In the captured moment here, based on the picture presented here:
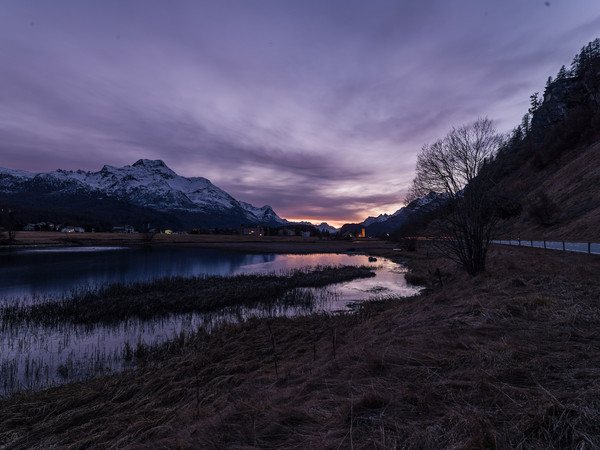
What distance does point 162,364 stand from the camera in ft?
32.0

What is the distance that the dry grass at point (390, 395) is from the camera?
3.09 metres

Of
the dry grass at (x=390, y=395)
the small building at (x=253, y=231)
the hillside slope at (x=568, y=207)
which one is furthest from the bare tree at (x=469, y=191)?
the small building at (x=253, y=231)

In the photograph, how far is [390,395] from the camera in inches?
159

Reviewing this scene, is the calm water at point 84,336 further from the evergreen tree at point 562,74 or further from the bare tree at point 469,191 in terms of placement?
the evergreen tree at point 562,74

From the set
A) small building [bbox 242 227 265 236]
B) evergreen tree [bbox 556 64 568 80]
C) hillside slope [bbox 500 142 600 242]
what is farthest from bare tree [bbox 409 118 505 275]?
small building [bbox 242 227 265 236]

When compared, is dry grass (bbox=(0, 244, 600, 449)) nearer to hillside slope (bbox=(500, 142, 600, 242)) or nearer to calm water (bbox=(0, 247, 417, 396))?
calm water (bbox=(0, 247, 417, 396))

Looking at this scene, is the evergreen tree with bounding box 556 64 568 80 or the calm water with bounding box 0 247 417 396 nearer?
the calm water with bounding box 0 247 417 396

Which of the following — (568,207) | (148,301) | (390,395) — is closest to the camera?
(390,395)

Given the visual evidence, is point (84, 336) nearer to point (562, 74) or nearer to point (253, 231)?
point (562, 74)

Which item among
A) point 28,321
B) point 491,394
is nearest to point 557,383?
point 491,394

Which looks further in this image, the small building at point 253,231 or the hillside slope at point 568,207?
the small building at point 253,231

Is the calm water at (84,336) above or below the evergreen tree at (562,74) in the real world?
below

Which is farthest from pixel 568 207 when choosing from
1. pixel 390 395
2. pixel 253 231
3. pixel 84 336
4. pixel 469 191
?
pixel 253 231

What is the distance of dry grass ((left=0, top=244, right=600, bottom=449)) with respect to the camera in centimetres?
309
